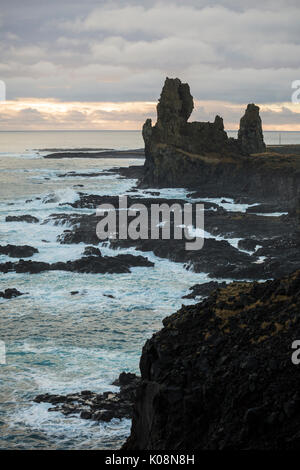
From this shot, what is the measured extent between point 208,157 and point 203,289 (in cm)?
6566

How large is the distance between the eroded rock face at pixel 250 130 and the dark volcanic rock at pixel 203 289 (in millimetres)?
75924

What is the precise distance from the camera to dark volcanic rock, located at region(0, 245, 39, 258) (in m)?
54.6

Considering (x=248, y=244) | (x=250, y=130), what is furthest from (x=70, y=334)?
(x=250, y=130)

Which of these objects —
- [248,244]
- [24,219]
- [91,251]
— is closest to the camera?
[91,251]

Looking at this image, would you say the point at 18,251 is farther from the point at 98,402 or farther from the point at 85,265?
the point at 98,402

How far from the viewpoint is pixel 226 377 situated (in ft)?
49.7

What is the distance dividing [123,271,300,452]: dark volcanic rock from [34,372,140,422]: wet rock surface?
690 cm

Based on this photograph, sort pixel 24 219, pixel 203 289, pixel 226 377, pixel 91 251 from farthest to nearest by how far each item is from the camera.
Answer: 1. pixel 24 219
2. pixel 91 251
3. pixel 203 289
4. pixel 226 377

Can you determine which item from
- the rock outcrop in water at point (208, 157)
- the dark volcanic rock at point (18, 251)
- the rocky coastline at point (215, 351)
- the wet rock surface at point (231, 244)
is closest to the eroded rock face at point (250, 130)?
the rock outcrop in water at point (208, 157)

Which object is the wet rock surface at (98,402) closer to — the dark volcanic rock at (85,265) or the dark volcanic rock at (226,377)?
the dark volcanic rock at (226,377)

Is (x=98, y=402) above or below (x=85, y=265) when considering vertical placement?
below

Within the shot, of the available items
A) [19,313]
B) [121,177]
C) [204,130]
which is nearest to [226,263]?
[19,313]

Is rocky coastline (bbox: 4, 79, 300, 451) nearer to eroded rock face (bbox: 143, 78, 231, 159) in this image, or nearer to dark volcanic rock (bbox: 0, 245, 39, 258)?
dark volcanic rock (bbox: 0, 245, 39, 258)

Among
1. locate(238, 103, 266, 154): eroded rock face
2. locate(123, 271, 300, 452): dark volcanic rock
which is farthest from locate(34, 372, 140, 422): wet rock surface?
locate(238, 103, 266, 154): eroded rock face
